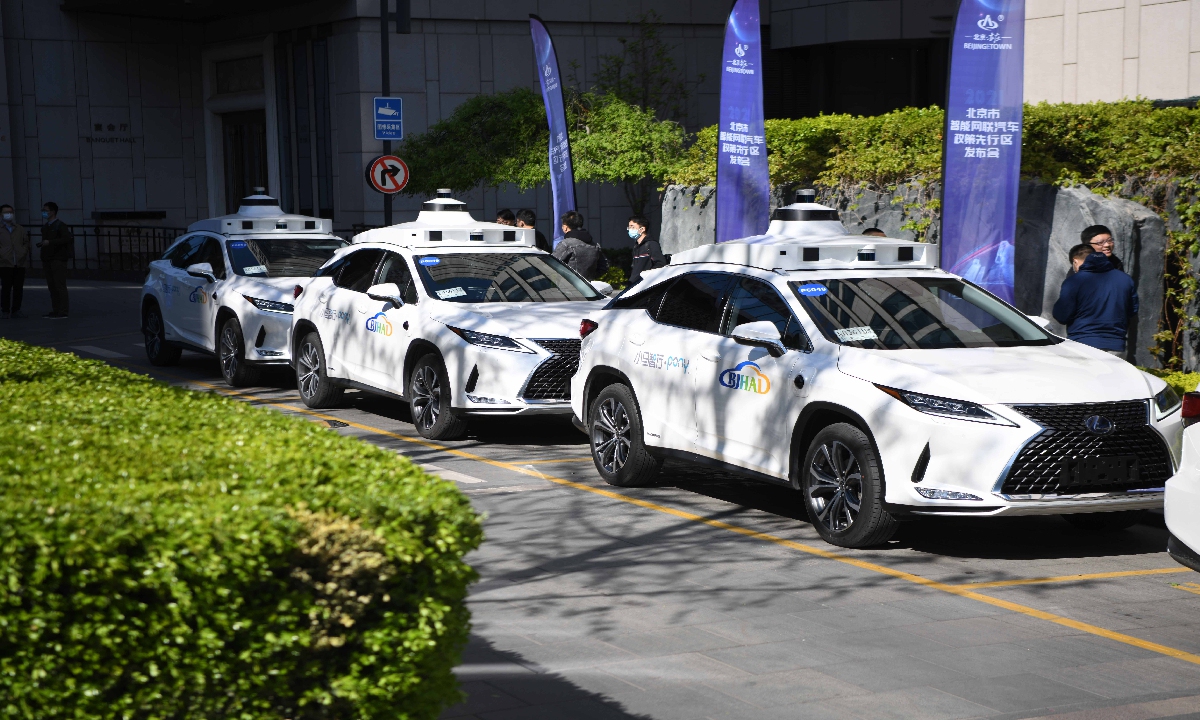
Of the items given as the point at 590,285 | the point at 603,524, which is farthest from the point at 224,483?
the point at 590,285

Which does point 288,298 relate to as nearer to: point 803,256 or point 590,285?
point 590,285

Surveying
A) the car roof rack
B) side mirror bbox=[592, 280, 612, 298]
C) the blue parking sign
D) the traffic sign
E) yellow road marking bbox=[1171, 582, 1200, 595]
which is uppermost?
the blue parking sign

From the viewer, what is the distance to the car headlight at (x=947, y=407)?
7762 mm

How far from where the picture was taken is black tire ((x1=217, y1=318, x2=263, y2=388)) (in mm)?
15805

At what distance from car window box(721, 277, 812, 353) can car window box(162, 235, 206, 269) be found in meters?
9.55

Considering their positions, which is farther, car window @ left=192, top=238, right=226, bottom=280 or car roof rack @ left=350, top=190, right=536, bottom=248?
car window @ left=192, top=238, right=226, bottom=280

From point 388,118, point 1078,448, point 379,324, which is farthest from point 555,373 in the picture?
point 388,118

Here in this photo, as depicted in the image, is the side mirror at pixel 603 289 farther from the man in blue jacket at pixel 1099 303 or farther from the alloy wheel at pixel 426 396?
the man in blue jacket at pixel 1099 303

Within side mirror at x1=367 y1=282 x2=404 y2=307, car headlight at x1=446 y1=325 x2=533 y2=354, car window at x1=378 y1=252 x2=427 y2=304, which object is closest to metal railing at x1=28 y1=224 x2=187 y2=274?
car window at x1=378 y1=252 x2=427 y2=304

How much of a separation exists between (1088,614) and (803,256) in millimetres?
3213

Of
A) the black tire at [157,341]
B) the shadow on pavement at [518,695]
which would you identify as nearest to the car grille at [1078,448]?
the shadow on pavement at [518,695]

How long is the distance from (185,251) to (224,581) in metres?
14.5

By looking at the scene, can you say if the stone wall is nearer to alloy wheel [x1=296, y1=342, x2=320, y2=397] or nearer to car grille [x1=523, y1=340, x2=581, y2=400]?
car grille [x1=523, y1=340, x2=581, y2=400]

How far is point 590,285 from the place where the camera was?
13492 millimetres
